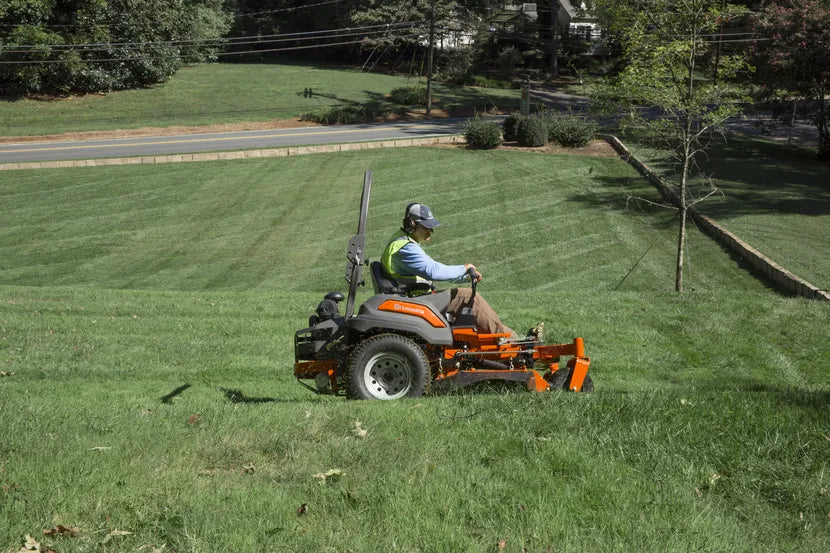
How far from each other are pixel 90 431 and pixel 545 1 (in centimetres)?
5973

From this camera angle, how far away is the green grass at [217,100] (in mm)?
41938

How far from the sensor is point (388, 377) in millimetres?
6992

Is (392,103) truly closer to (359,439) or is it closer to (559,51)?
(559,51)

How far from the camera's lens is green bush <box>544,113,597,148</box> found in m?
30.9

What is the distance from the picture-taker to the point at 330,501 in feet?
14.9

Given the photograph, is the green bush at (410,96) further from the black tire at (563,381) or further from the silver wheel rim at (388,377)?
the silver wheel rim at (388,377)

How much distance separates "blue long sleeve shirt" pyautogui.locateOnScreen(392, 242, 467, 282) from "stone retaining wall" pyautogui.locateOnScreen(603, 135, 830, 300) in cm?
867

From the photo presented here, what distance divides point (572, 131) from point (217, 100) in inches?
963

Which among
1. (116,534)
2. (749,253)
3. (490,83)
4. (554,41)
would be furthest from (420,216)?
(554,41)

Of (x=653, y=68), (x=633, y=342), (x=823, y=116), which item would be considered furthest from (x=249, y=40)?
(x=633, y=342)

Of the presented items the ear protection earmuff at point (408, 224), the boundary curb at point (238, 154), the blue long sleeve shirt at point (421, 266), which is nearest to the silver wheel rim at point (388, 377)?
the blue long sleeve shirt at point (421, 266)

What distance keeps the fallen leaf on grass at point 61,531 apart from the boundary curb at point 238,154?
28.2 meters

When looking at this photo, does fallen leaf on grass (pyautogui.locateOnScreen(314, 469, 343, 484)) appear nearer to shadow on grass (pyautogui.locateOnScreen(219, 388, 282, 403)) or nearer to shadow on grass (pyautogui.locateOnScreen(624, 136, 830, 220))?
shadow on grass (pyautogui.locateOnScreen(219, 388, 282, 403))

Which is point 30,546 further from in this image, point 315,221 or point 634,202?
point 634,202
